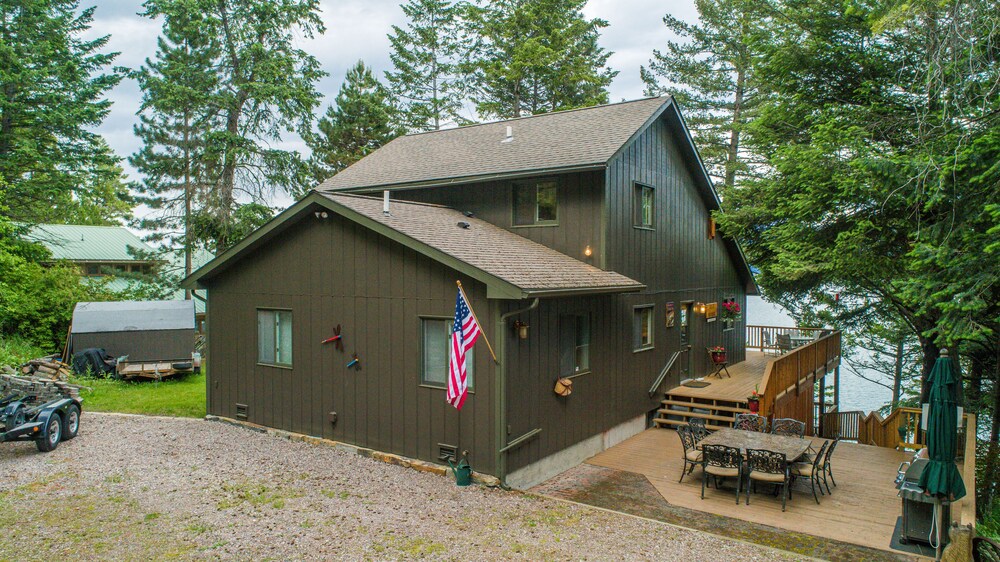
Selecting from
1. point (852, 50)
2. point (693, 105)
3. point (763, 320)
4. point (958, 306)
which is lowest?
point (763, 320)

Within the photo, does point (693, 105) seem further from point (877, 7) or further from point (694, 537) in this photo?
point (694, 537)

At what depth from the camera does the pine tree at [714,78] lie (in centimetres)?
2489

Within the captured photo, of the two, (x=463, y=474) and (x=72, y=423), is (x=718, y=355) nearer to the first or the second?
(x=463, y=474)

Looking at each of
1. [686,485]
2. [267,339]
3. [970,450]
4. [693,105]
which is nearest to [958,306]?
[970,450]

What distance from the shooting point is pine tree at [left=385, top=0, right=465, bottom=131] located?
29.6m

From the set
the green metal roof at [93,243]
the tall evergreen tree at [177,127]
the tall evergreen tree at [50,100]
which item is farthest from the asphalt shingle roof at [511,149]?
the green metal roof at [93,243]

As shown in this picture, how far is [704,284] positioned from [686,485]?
25.5ft

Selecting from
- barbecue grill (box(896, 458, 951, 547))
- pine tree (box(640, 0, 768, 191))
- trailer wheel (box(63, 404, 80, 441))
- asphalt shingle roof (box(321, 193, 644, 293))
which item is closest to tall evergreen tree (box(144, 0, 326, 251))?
trailer wheel (box(63, 404, 80, 441))

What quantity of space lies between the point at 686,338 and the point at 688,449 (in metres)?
5.29

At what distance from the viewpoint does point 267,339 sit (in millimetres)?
10805

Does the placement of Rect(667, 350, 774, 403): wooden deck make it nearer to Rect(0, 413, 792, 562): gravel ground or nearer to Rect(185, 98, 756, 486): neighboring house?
Rect(185, 98, 756, 486): neighboring house

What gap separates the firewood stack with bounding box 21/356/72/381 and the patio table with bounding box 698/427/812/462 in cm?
1423

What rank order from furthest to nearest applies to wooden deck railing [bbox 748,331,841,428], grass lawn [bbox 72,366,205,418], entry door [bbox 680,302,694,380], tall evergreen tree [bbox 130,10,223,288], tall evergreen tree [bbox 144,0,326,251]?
tall evergreen tree [bbox 144,0,326,251] → tall evergreen tree [bbox 130,10,223,288] → entry door [bbox 680,302,694,380] → grass lawn [bbox 72,366,205,418] → wooden deck railing [bbox 748,331,841,428]

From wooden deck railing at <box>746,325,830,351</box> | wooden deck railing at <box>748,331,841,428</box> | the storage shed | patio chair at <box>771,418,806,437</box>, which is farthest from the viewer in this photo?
wooden deck railing at <box>746,325,830,351</box>
